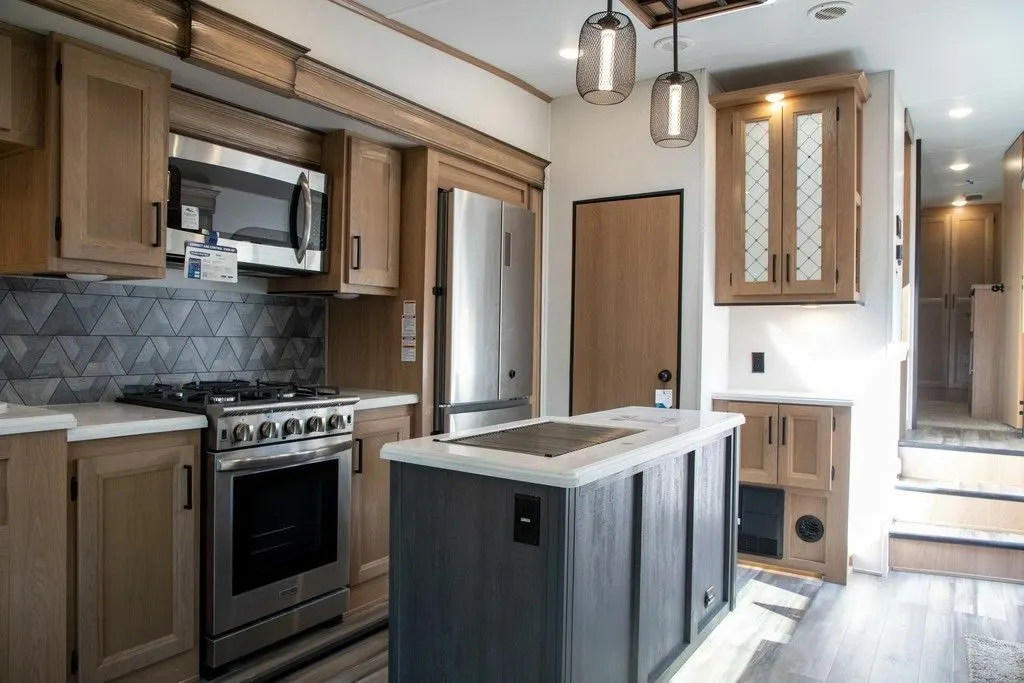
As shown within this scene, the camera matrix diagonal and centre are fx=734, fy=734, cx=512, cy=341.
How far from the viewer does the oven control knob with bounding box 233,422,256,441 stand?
8.84 ft

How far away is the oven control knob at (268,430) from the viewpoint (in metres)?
2.79

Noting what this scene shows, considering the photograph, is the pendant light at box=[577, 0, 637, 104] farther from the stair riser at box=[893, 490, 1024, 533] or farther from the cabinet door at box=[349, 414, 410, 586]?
the stair riser at box=[893, 490, 1024, 533]

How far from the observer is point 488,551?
74.8 inches

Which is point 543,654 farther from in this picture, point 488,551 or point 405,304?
point 405,304

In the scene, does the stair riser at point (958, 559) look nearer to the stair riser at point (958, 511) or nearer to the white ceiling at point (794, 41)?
the stair riser at point (958, 511)

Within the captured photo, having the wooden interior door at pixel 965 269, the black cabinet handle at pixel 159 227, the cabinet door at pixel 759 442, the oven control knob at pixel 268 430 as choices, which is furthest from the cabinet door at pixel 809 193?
the wooden interior door at pixel 965 269

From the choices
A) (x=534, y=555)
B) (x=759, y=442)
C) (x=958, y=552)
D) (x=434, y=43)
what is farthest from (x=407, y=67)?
(x=958, y=552)

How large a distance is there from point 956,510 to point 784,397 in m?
1.28

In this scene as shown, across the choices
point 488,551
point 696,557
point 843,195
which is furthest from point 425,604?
point 843,195

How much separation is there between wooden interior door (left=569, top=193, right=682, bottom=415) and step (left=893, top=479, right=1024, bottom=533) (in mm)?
1529

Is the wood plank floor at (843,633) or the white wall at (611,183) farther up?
the white wall at (611,183)

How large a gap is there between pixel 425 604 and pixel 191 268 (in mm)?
1616

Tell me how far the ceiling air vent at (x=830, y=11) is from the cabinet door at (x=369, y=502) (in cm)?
268

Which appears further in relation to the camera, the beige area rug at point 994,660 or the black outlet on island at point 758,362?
the black outlet on island at point 758,362
